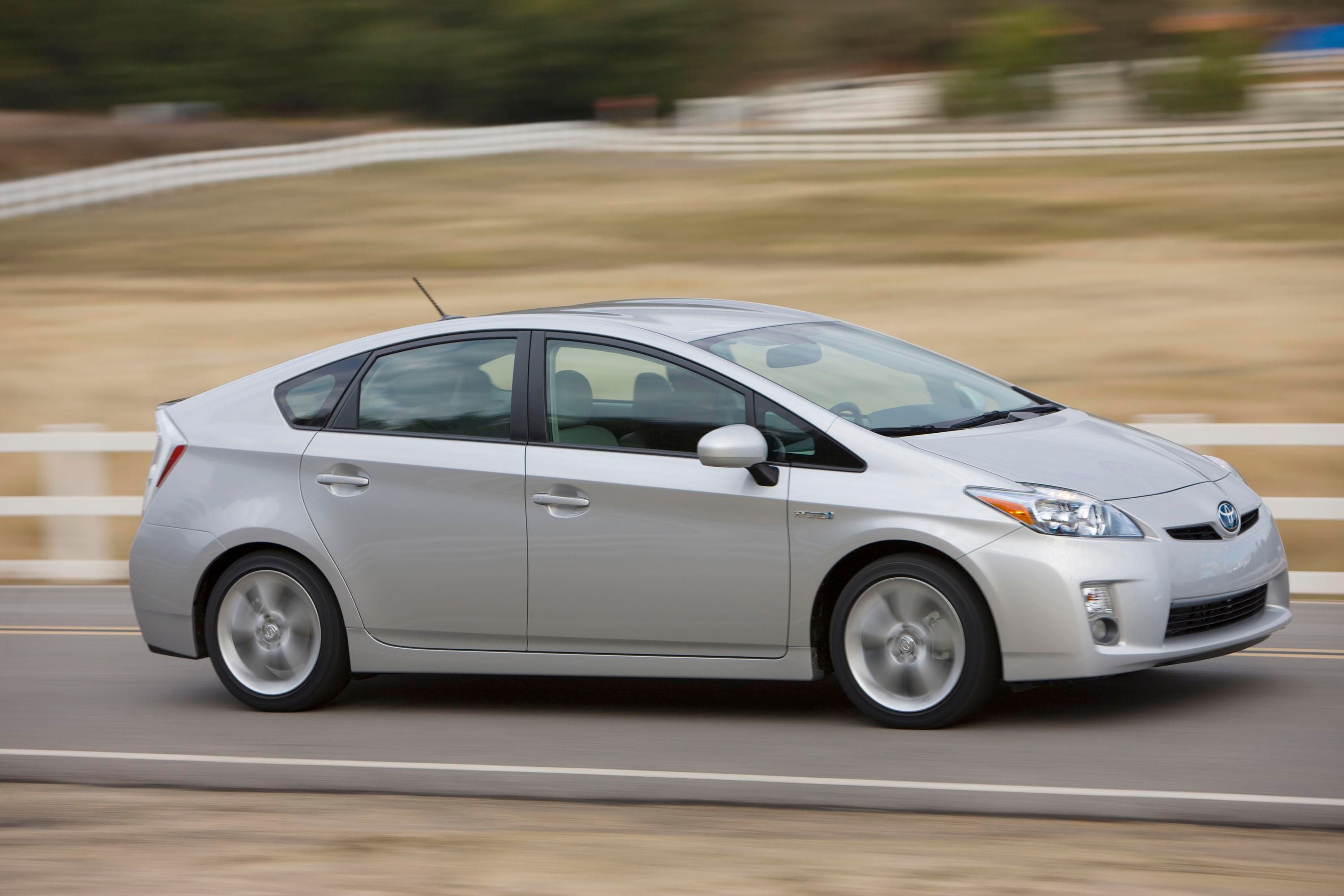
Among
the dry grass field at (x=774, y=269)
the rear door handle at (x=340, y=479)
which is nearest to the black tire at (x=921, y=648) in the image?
the rear door handle at (x=340, y=479)

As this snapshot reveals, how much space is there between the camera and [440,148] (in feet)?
165

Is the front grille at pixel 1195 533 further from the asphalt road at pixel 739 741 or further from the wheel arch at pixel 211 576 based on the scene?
the wheel arch at pixel 211 576

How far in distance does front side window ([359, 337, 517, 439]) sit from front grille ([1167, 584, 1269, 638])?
2590 mm

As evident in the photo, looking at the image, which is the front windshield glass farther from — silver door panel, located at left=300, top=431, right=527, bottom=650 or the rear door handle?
the rear door handle

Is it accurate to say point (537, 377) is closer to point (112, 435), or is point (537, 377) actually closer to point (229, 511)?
point (229, 511)

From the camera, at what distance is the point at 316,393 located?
7609mm

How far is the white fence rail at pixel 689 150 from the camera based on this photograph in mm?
41594

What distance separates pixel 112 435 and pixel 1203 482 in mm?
7176

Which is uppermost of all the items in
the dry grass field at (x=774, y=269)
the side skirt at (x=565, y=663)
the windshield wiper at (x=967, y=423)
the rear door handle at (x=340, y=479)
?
the dry grass field at (x=774, y=269)

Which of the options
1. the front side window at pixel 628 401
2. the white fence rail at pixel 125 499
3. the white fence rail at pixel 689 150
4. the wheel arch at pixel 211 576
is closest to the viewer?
the front side window at pixel 628 401

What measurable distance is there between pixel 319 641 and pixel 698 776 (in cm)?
200

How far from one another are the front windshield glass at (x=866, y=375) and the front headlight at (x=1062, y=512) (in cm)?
59

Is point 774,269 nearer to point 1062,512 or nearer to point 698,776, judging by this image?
point 1062,512

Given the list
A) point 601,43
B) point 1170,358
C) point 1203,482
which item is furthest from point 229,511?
point 601,43
